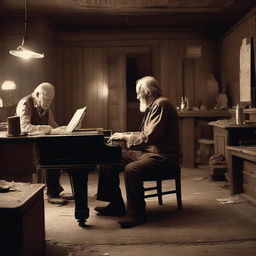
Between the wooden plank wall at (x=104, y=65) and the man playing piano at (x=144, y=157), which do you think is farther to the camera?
the wooden plank wall at (x=104, y=65)

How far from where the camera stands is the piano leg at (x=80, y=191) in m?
3.72

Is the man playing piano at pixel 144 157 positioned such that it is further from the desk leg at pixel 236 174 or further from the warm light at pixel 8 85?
the warm light at pixel 8 85

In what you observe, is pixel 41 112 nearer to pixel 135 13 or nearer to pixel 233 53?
pixel 135 13

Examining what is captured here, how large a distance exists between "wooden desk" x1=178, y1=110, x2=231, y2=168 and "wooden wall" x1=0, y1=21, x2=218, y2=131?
1.06 m

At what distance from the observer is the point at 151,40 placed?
27.5 ft

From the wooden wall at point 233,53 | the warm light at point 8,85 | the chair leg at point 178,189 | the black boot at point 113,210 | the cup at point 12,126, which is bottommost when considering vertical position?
the black boot at point 113,210

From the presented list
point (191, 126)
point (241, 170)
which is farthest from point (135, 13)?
point (241, 170)

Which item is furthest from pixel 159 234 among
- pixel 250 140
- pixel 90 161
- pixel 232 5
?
pixel 232 5

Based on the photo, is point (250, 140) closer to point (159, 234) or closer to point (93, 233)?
point (159, 234)

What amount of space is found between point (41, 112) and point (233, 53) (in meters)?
4.09

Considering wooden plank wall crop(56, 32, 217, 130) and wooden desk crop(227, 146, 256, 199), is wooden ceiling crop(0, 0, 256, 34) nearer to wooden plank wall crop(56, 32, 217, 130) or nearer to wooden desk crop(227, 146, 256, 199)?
wooden plank wall crop(56, 32, 217, 130)

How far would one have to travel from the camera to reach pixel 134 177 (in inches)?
154

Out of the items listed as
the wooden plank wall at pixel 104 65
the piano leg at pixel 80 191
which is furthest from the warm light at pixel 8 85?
the piano leg at pixel 80 191

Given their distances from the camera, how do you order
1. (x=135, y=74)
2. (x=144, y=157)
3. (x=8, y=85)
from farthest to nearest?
1. (x=135, y=74)
2. (x=8, y=85)
3. (x=144, y=157)
